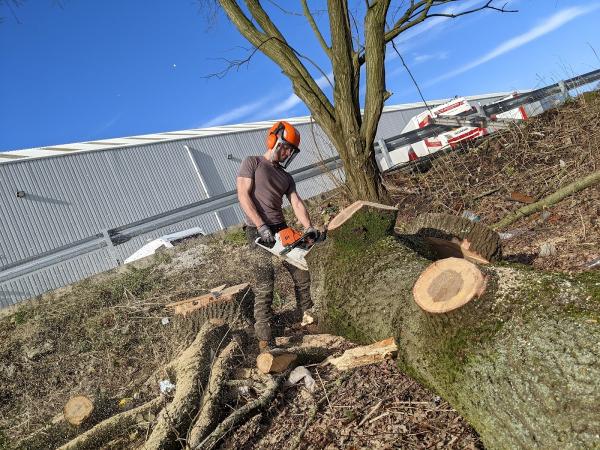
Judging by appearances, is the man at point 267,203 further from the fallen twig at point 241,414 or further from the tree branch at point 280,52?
the tree branch at point 280,52

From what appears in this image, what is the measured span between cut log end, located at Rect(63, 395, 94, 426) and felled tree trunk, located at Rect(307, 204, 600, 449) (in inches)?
87.7

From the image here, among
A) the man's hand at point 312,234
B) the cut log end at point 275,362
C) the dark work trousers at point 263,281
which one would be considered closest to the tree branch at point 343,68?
the dark work trousers at point 263,281

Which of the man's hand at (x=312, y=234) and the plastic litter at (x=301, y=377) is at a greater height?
the man's hand at (x=312, y=234)

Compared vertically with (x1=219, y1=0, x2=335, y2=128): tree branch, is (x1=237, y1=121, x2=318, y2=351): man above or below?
below

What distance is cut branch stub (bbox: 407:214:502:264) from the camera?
14.6ft

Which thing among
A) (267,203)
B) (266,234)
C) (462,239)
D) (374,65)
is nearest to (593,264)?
(462,239)

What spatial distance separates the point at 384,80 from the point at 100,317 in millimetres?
5077

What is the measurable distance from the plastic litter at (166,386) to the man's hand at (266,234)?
1382mm

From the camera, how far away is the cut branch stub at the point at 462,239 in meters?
4.46

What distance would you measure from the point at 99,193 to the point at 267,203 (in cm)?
1269

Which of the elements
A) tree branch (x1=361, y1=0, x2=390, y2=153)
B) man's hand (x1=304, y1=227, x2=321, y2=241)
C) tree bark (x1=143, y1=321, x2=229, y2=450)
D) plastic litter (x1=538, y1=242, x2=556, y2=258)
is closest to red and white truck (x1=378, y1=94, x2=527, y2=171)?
tree branch (x1=361, y1=0, x2=390, y2=153)

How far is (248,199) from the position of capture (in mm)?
4477

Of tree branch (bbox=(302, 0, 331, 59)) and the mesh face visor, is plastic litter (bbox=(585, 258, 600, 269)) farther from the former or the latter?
tree branch (bbox=(302, 0, 331, 59))

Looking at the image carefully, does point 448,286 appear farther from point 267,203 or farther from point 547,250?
point 547,250
